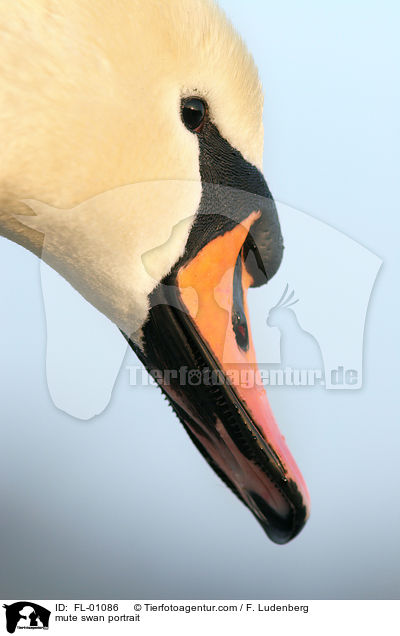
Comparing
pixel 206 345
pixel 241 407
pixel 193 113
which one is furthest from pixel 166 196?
pixel 241 407

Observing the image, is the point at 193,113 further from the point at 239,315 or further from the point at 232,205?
the point at 239,315

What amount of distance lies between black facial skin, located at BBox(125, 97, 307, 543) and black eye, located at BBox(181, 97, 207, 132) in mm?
18

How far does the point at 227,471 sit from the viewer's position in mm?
1343

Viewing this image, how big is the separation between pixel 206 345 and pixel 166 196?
0.27 m

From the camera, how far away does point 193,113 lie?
3.84 feet

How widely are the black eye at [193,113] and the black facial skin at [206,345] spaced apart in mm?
18

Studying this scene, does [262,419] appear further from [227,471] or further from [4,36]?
[4,36]

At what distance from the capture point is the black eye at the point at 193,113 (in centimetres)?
115
